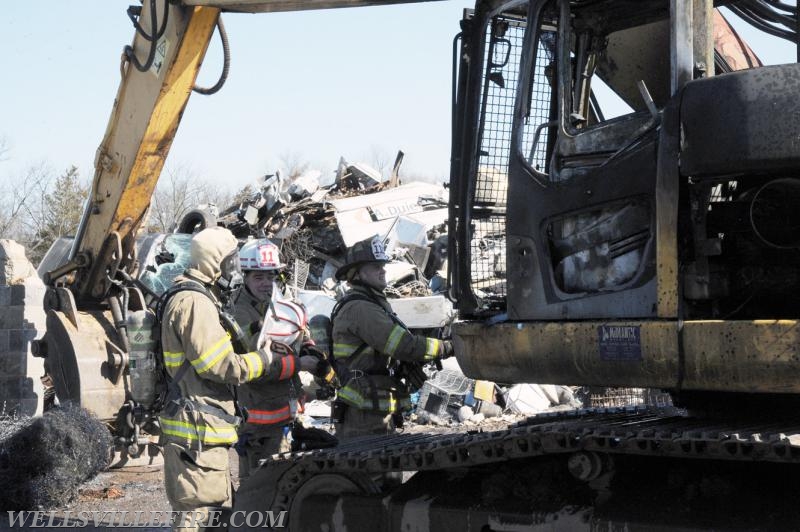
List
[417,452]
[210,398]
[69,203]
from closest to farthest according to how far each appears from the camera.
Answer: [417,452], [210,398], [69,203]

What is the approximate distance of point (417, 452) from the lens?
4.48 metres

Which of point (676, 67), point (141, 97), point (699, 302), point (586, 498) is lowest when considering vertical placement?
point (586, 498)

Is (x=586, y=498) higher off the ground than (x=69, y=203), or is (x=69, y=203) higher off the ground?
(x=69, y=203)

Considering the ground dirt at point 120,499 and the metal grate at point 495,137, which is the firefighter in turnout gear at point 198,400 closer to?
the metal grate at point 495,137

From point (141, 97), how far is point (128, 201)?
3.23ft

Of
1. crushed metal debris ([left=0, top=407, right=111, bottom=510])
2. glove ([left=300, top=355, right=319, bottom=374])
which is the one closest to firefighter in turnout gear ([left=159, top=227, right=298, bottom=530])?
glove ([left=300, top=355, right=319, bottom=374])

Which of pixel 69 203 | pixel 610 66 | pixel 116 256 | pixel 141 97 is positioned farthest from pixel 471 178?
pixel 69 203

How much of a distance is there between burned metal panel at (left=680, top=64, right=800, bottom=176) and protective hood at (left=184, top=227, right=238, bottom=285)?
262 cm

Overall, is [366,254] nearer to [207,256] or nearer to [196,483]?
[207,256]

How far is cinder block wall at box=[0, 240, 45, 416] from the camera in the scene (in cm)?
1063

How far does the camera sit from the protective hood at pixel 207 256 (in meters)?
5.41

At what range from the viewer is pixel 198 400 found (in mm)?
5270

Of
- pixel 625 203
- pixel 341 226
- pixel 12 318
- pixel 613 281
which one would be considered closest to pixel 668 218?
pixel 625 203

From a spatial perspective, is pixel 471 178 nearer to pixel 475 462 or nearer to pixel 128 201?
pixel 475 462
